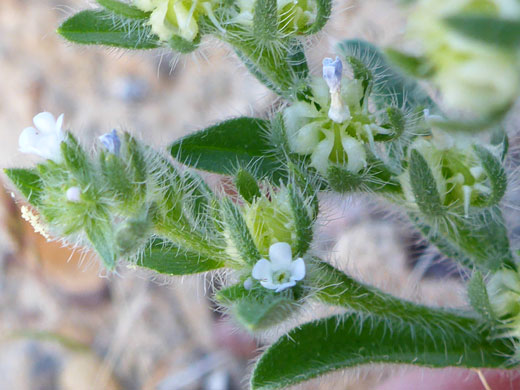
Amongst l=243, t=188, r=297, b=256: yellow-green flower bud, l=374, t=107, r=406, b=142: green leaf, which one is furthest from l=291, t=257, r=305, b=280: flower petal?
l=374, t=107, r=406, b=142: green leaf

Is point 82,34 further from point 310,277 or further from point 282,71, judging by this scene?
point 310,277

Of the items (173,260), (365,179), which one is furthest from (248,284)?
(365,179)

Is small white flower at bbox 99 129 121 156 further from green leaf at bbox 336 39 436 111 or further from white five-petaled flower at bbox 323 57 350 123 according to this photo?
green leaf at bbox 336 39 436 111

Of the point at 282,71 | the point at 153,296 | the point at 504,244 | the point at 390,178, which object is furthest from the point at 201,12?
the point at 153,296

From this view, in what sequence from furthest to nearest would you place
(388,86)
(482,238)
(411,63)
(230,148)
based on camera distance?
1. (388,86)
2. (482,238)
3. (230,148)
4. (411,63)

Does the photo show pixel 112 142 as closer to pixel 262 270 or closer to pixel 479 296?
pixel 262 270

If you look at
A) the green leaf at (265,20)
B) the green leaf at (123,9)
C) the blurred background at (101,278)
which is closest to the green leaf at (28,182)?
the green leaf at (123,9)

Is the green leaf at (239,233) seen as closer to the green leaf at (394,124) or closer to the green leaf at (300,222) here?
the green leaf at (300,222)
